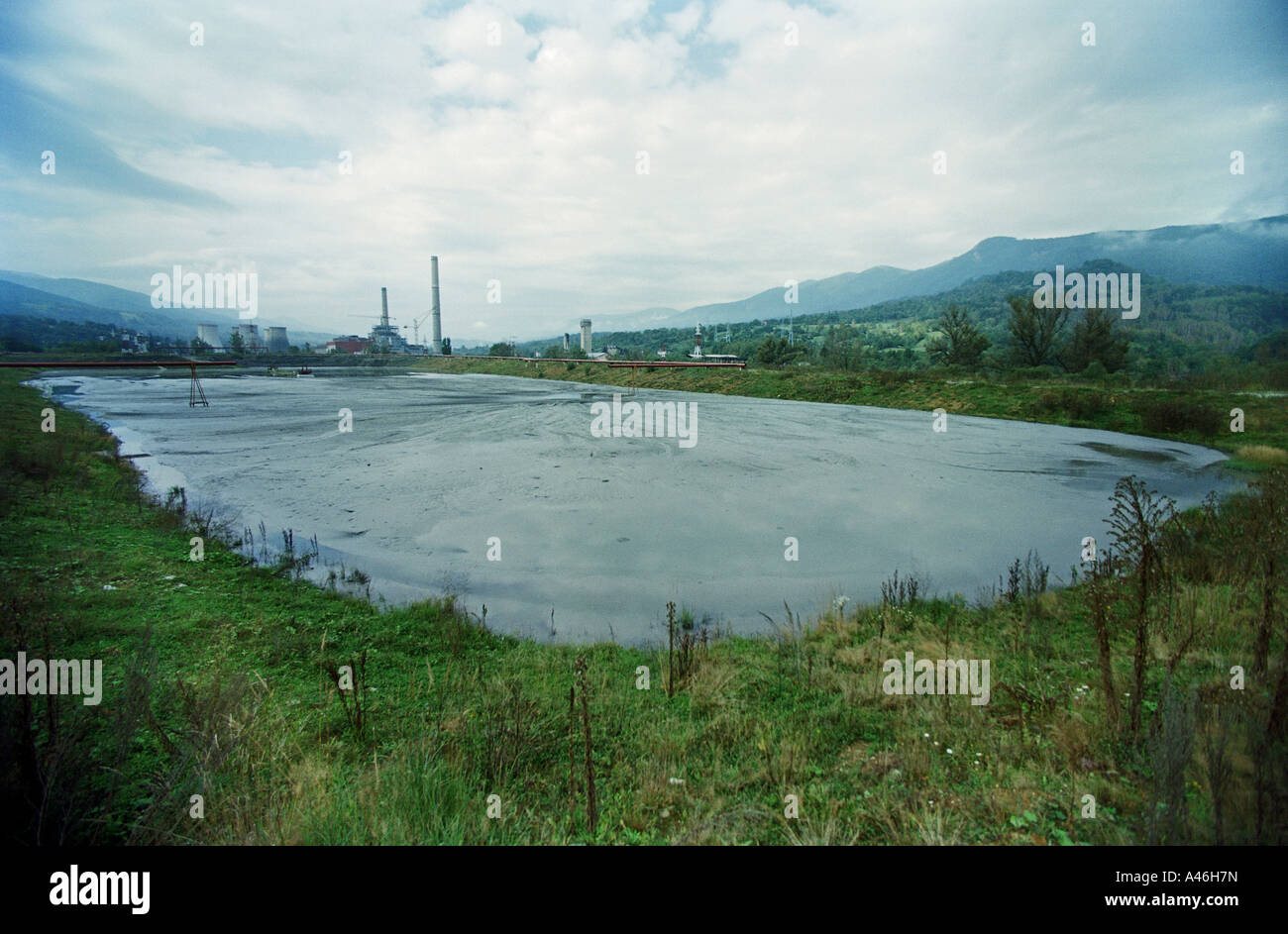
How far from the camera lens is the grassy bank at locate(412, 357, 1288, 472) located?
59.6ft

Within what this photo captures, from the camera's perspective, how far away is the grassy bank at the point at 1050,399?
18.2 meters

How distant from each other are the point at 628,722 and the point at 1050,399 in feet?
108

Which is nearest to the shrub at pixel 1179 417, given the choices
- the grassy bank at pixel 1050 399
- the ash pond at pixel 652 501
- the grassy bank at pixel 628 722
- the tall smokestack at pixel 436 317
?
the grassy bank at pixel 1050 399

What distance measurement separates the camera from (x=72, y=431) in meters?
18.2

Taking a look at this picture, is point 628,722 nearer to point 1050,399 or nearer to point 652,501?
point 652,501

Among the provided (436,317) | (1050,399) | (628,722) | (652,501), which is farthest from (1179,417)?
(436,317)

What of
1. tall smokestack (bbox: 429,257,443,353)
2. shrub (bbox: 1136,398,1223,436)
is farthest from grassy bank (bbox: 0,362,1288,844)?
tall smokestack (bbox: 429,257,443,353)

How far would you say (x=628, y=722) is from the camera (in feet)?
15.9

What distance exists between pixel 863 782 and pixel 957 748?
88 centimetres

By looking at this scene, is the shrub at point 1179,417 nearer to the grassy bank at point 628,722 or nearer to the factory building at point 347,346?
the grassy bank at point 628,722

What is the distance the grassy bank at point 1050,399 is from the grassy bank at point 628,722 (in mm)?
15486

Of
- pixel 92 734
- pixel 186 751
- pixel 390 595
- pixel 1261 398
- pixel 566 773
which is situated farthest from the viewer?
pixel 1261 398
